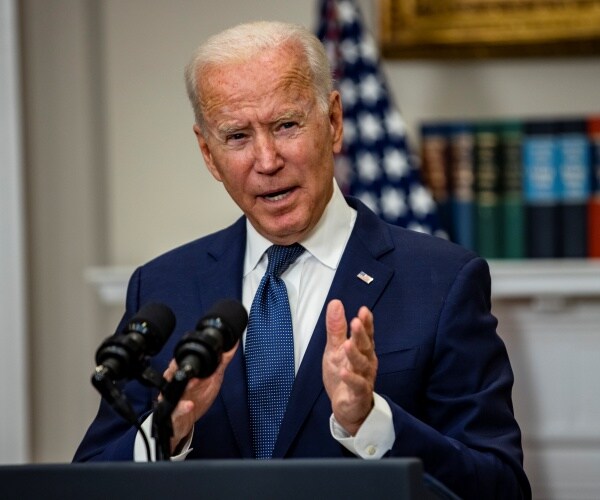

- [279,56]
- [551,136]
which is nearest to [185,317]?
[279,56]

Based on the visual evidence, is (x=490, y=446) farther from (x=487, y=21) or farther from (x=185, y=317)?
(x=487, y=21)

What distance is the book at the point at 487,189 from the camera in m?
4.05

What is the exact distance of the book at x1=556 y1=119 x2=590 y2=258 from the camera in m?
4.02

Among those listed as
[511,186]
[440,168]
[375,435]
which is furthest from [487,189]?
[375,435]

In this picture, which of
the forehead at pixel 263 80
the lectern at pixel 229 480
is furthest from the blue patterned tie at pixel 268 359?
the lectern at pixel 229 480

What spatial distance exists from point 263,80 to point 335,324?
0.56 metres

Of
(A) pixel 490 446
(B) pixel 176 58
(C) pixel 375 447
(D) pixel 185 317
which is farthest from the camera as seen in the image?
(B) pixel 176 58

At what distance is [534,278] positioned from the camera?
4039 millimetres

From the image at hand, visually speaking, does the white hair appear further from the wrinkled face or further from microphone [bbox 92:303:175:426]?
microphone [bbox 92:303:175:426]

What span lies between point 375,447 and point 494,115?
2.59 m

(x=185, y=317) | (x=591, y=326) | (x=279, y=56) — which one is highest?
(x=279, y=56)

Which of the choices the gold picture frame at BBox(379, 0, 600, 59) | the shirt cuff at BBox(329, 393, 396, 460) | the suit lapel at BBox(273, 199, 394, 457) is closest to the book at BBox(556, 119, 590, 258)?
the gold picture frame at BBox(379, 0, 600, 59)

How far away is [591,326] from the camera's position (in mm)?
4258

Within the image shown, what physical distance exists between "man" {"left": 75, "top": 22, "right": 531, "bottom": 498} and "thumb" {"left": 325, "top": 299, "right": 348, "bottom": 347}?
0.21 m
